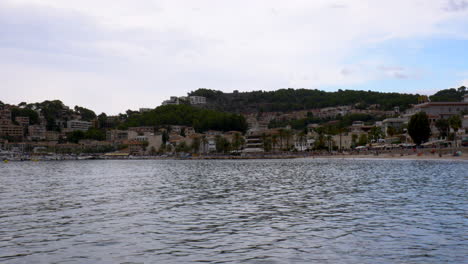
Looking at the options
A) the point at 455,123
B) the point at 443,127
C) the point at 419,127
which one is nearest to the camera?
the point at 419,127

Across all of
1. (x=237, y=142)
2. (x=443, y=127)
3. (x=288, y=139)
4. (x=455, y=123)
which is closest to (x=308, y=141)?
(x=288, y=139)

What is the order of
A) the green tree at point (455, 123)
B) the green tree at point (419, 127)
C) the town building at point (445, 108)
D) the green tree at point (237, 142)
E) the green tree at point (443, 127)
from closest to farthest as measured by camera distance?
the green tree at point (419, 127)
the green tree at point (455, 123)
the green tree at point (443, 127)
the town building at point (445, 108)
the green tree at point (237, 142)

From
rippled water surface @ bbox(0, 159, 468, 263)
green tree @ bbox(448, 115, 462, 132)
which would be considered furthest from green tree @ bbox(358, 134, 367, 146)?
rippled water surface @ bbox(0, 159, 468, 263)

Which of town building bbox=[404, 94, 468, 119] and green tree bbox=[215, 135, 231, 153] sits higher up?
town building bbox=[404, 94, 468, 119]

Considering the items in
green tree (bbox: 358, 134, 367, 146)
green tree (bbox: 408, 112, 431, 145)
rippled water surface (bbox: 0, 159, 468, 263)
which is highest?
green tree (bbox: 408, 112, 431, 145)

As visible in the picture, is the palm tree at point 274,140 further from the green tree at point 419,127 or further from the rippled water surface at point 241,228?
the rippled water surface at point 241,228

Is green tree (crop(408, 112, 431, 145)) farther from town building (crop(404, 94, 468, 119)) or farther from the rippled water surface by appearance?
the rippled water surface

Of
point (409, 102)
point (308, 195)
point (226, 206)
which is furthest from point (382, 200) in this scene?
point (409, 102)

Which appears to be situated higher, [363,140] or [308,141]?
[363,140]

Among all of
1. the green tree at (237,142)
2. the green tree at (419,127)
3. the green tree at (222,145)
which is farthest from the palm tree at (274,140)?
the green tree at (419,127)

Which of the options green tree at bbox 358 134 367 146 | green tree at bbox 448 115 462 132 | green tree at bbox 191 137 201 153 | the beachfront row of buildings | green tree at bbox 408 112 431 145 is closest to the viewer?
green tree at bbox 408 112 431 145

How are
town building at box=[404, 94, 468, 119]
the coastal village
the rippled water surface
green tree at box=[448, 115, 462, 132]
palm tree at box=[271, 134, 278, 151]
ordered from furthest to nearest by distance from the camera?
1. palm tree at box=[271, 134, 278, 151]
2. town building at box=[404, 94, 468, 119]
3. the coastal village
4. green tree at box=[448, 115, 462, 132]
5. the rippled water surface

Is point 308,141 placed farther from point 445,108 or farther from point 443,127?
point 443,127

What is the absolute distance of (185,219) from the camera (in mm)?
18875
